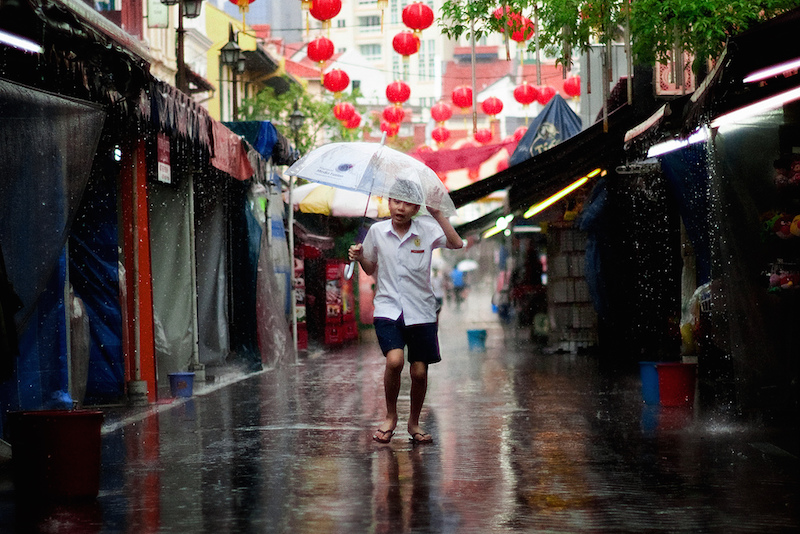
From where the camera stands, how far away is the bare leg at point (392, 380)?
7.81 meters

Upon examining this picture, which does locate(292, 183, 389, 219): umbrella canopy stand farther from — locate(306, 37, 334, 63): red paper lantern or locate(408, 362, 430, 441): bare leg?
locate(408, 362, 430, 441): bare leg

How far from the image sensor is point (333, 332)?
23484 millimetres

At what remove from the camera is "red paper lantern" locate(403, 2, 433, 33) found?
15.4 metres

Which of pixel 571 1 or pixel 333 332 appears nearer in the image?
pixel 571 1

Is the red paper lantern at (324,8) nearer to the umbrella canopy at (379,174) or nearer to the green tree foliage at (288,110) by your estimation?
the umbrella canopy at (379,174)

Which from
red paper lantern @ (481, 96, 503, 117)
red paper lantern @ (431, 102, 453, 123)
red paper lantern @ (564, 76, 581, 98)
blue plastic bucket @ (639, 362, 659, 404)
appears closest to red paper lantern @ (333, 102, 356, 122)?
red paper lantern @ (481, 96, 503, 117)

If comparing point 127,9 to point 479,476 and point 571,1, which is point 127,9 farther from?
point 479,476

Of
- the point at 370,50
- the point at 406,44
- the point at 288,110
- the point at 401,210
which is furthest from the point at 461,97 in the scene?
the point at 370,50

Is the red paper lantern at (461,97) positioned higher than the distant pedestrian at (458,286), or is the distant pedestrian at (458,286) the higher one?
the red paper lantern at (461,97)

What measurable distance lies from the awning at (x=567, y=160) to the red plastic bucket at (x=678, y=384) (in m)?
4.27

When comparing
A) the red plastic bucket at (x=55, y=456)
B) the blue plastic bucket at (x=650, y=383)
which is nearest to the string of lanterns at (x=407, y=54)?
the blue plastic bucket at (x=650, y=383)

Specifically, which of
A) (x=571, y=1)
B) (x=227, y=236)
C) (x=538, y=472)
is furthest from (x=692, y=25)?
(x=227, y=236)

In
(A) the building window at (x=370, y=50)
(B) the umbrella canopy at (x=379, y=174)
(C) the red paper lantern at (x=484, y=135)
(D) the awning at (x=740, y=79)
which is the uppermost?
(A) the building window at (x=370, y=50)

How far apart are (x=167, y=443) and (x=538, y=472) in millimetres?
3092
